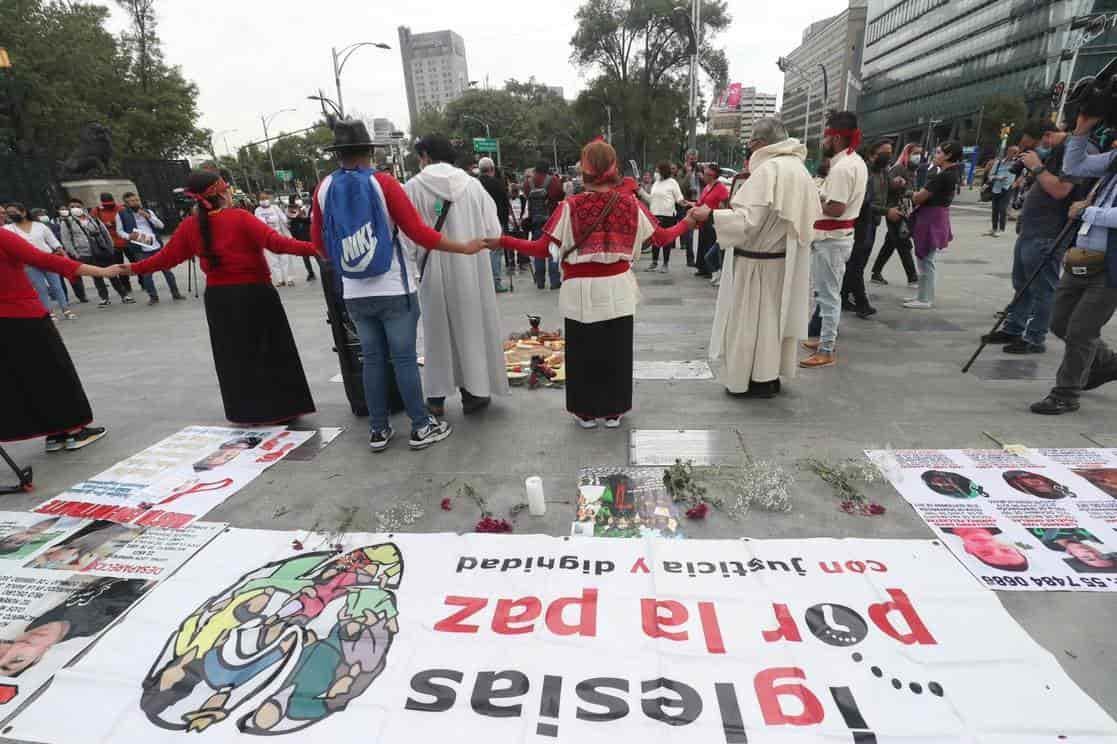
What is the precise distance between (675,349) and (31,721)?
16.4 feet

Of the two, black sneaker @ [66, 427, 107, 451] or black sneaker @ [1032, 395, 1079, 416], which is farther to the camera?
black sneaker @ [66, 427, 107, 451]

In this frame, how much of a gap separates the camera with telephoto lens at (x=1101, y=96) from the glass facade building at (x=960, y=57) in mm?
35837

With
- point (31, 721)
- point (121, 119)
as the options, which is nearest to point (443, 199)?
point (31, 721)

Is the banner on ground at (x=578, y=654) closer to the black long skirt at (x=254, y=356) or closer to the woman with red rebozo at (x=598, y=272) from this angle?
the woman with red rebozo at (x=598, y=272)

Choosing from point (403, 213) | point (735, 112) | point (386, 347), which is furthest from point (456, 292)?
point (735, 112)

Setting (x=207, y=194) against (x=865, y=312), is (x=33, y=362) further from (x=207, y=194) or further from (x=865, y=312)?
(x=865, y=312)

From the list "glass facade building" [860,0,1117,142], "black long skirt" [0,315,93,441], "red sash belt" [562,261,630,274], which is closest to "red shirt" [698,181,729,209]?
"red sash belt" [562,261,630,274]

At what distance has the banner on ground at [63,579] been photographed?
2.09 metres

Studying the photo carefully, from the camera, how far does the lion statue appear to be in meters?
15.7

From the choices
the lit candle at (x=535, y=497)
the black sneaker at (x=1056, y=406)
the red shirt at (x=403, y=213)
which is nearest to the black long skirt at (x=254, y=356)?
the red shirt at (x=403, y=213)

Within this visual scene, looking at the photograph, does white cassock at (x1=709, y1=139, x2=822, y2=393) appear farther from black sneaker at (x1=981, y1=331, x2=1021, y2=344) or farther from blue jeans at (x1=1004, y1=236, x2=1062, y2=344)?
black sneaker at (x1=981, y1=331, x2=1021, y2=344)

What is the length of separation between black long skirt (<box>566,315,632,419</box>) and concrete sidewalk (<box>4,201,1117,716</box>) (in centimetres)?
19

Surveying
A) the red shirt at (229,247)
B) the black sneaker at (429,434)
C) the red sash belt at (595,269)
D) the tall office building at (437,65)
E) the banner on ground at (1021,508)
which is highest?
the tall office building at (437,65)

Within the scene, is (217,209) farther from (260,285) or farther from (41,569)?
(41,569)
